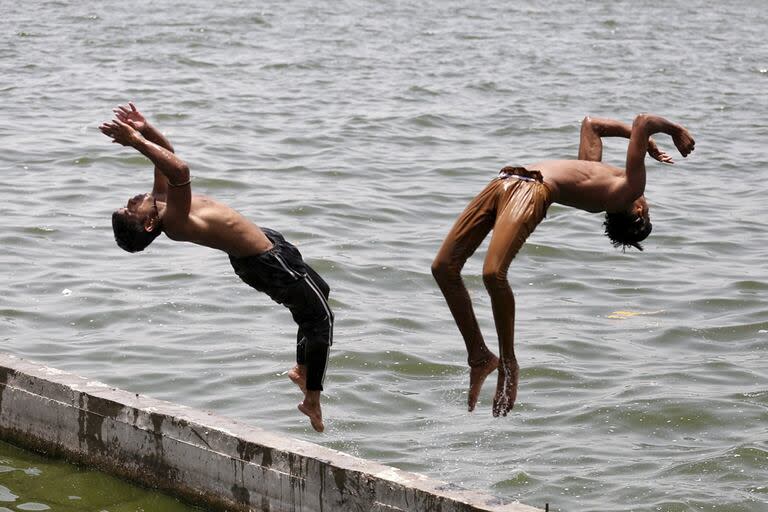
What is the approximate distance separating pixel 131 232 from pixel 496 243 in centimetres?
204

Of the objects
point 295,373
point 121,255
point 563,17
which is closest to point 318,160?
point 121,255

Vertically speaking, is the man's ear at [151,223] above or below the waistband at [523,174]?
below

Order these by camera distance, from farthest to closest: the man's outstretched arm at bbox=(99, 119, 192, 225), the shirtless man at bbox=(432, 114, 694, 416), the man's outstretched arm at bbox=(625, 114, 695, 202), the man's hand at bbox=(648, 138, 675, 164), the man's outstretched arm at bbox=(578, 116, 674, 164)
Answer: the man's outstretched arm at bbox=(578, 116, 674, 164), the man's hand at bbox=(648, 138, 675, 164), the man's outstretched arm at bbox=(625, 114, 695, 202), the shirtless man at bbox=(432, 114, 694, 416), the man's outstretched arm at bbox=(99, 119, 192, 225)

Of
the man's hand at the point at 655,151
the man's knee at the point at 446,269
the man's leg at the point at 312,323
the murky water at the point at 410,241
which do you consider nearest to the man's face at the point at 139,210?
the man's leg at the point at 312,323

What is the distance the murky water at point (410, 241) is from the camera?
11164mm

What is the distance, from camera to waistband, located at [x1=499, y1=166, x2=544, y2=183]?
7.87m

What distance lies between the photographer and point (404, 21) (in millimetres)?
32938

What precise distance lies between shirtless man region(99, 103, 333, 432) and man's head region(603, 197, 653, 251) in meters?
1.73

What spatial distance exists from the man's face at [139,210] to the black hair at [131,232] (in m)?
0.02

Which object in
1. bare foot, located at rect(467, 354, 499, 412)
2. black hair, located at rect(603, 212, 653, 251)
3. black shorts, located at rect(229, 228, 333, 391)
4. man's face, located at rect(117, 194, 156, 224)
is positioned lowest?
bare foot, located at rect(467, 354, 499, 412)

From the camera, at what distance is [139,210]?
25.9 feet

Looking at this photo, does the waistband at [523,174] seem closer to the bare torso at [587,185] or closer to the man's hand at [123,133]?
the bare torso at [587,185]

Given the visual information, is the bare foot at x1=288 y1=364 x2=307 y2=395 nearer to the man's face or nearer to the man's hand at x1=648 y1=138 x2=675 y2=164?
the man's face

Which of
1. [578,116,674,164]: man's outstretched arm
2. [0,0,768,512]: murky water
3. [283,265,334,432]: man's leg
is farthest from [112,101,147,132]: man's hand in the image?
[0,0,768,512]: murky water
